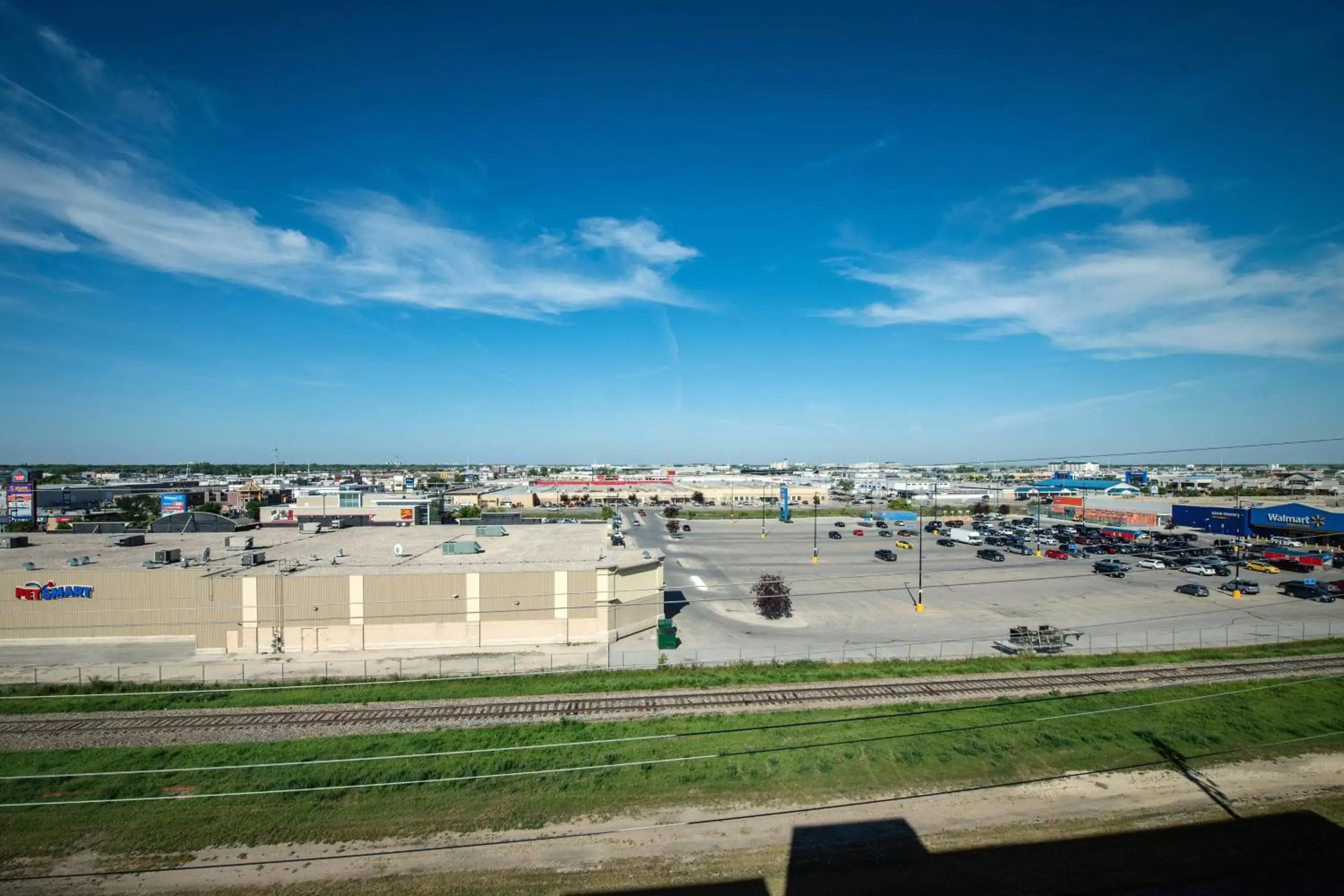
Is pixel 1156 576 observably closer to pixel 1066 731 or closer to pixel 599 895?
pixel 1066 731

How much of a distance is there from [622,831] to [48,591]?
82.5 feet

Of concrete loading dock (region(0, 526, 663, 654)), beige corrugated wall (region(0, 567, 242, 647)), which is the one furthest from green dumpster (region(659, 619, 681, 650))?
beige corrugated wall (region(0, 567, 242, 647))

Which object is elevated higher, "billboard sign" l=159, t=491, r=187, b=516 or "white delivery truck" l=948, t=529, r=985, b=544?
"billboard sign" l=159, t=491, r=187, b=516

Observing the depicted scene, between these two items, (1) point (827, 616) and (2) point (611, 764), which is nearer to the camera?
(2) point (611, 764)

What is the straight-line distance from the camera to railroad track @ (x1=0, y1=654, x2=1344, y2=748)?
1471 centimetres

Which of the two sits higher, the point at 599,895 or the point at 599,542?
the point at 599,542

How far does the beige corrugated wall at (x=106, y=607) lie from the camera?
22.4 metres

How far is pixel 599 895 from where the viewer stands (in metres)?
9.07

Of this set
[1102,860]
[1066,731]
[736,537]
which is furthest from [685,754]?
[736,537]

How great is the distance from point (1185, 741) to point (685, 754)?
446 inches

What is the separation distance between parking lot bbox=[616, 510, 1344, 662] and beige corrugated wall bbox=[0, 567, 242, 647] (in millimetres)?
16499

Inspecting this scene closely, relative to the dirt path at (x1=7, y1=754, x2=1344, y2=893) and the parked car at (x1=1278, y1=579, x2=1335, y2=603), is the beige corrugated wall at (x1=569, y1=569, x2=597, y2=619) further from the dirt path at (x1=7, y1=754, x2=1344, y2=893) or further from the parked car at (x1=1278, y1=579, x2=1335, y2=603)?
the parked car at (x1=1278, y1=579, x2=1335, y2=603)

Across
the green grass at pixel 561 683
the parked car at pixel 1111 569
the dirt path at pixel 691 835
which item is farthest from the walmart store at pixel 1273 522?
the dirt path at pixel 691 835

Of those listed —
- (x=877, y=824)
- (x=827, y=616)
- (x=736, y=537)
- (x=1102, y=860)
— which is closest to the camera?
(x=1102, y=860)
